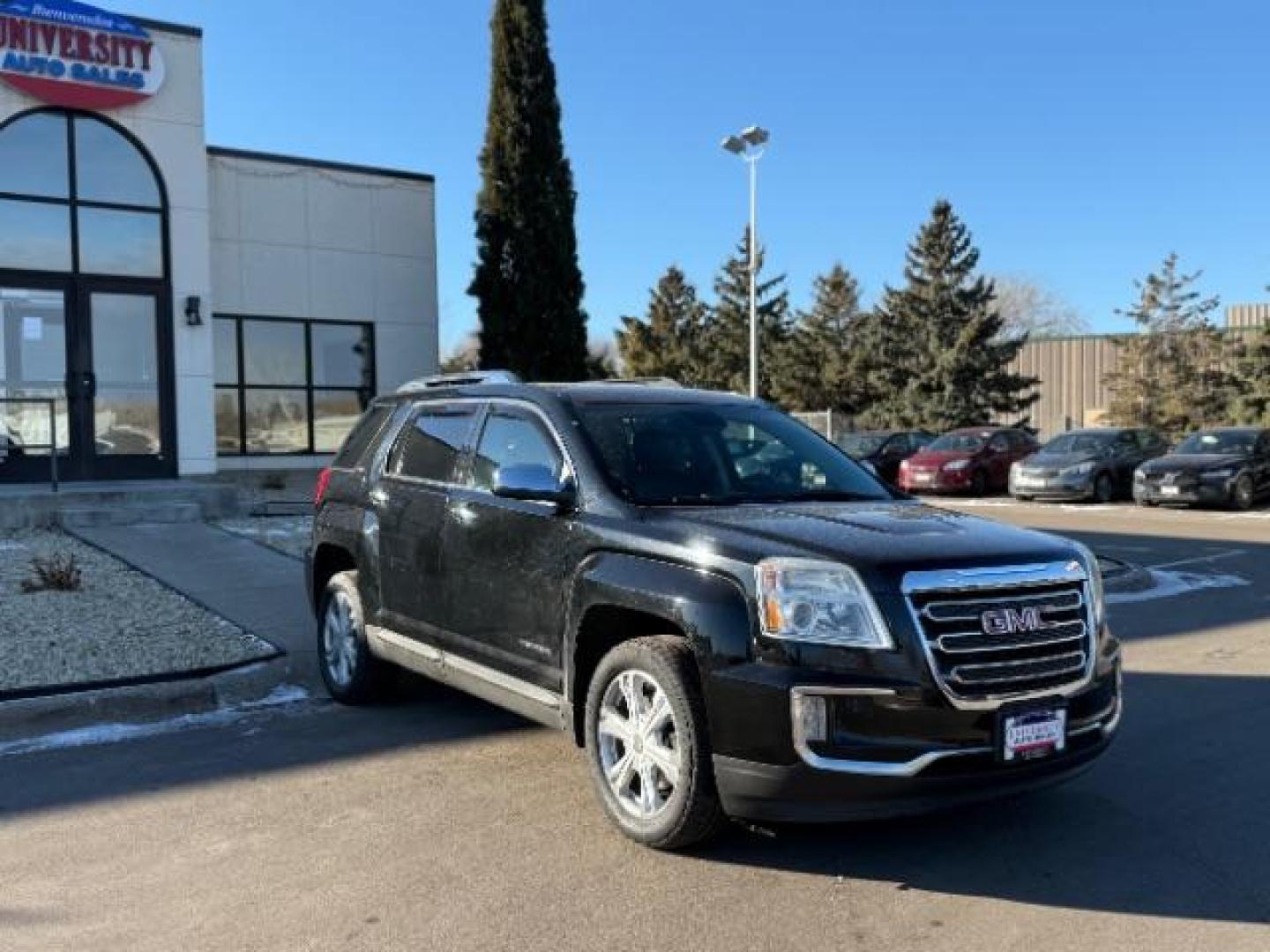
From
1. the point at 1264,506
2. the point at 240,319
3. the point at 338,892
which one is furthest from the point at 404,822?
the point at 1264,506

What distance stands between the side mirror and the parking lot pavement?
1.33 m

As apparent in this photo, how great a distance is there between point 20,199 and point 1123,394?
1386 inches

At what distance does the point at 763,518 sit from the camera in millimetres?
4496

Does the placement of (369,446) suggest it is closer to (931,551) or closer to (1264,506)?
(931,551)

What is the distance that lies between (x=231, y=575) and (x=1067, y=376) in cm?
5002

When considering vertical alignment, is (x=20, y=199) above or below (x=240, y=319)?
above

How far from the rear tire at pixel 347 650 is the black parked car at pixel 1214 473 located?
18.4 metres

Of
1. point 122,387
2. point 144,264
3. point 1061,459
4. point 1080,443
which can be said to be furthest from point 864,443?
point 122,387

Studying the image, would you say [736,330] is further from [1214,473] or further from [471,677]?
[471,677]

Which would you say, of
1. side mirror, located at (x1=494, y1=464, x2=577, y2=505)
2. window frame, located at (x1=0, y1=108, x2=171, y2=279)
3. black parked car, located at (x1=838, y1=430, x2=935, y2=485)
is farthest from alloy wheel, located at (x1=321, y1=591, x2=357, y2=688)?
black parked car, located at (x1=838, y1=430, x2=935, y2=485)

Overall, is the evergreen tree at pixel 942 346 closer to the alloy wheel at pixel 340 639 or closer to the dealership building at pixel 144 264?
the dealership building at pixel 144 264

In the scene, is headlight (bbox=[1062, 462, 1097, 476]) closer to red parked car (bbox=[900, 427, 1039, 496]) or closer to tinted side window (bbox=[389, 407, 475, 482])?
red parked car (bbox=[900, 427, 1039, 496])

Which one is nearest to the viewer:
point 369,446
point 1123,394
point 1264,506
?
point 369,446

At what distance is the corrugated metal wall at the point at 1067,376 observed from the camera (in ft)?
173
